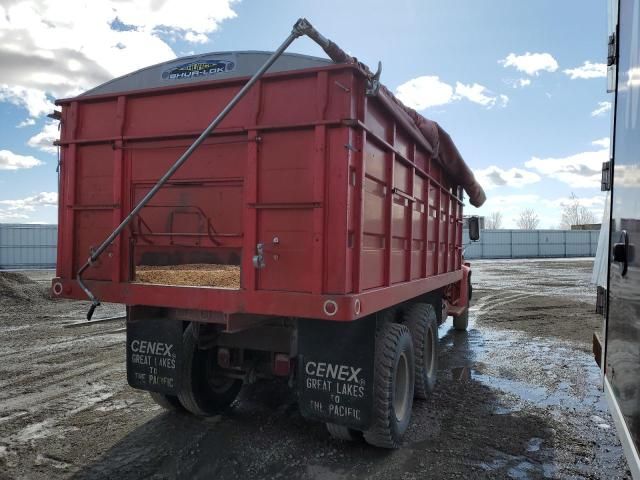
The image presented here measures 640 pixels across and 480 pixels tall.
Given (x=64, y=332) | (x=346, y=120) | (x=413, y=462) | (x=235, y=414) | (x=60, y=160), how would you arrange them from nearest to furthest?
(x=346, y=120)
(x=413, y=462)
(x=60, y=160)
(x=235, y=414)
(x=64, y=332)

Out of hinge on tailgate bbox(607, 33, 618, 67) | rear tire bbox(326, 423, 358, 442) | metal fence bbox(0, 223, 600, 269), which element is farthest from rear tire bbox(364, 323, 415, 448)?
metal fence bbox(0, 223, 600, 269)

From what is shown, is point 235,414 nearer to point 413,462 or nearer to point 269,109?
point 413,462

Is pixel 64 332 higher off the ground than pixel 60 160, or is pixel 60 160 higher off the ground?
pixel 60 160

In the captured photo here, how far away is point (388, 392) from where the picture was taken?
3.67m

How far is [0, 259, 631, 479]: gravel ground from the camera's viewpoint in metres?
3.60

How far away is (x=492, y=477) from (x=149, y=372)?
2904 millimetres

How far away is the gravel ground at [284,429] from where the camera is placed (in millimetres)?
3598

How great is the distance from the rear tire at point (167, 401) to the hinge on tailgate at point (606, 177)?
4.07 metres

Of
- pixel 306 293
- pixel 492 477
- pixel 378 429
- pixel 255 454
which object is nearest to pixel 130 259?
pixel 306 293

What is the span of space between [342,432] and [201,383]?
4.83 ft

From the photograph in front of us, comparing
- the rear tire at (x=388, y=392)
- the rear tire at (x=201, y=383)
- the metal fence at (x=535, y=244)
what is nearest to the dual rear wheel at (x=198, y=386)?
the rear tire at (x=201, y=383)

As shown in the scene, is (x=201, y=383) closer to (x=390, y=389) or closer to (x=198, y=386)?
(x=198, y=386)

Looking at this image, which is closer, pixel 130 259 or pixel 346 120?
pixel 346 120

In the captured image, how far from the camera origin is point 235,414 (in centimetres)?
470
